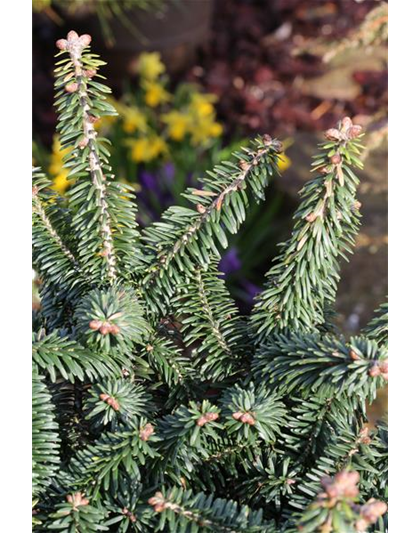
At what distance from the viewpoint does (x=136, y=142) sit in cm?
255

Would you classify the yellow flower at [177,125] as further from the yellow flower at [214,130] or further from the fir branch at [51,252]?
the fir branch at [51,252]

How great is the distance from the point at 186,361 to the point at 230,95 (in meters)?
2.14

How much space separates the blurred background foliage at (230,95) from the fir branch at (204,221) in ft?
3.43

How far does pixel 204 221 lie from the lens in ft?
3.02

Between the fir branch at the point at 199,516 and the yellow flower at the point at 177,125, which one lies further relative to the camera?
the yellow flower at the point at 177,125

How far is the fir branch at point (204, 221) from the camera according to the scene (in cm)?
92

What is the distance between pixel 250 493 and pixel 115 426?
18cm

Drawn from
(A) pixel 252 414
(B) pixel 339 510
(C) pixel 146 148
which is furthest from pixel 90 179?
(C) pixel 146 148

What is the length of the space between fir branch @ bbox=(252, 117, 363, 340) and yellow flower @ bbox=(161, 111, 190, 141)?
171 cm

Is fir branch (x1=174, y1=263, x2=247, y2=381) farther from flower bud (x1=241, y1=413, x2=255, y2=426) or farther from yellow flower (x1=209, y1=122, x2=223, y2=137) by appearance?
yellow flower (x1=209, y1=122, x2=223, y2=137)

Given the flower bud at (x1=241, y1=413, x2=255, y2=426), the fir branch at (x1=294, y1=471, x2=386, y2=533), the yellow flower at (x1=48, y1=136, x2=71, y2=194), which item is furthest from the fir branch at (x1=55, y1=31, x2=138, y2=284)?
the yellow flower at (x1=48, y1=136, x2=71, y2=194)

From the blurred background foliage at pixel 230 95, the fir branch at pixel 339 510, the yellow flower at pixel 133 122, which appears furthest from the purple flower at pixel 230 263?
the fir branch at pixel 339 510

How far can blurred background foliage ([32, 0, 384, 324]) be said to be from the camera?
2381 millimetres
